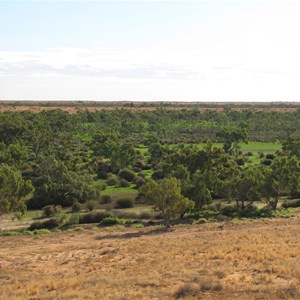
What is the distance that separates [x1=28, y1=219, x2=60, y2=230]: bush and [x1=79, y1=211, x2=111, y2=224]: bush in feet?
9.54

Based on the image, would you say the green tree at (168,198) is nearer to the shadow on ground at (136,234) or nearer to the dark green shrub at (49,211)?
the shadow on ground at (136,234)

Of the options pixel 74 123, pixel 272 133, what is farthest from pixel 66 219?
pixel 272 133

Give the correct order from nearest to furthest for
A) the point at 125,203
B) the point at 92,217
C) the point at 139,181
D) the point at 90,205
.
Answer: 1. the point at 92,217
2. the point at 90,205
3. the point at 125,203
4. the point at 139,181

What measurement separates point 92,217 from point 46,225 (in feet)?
17.1

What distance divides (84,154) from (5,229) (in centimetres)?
4974

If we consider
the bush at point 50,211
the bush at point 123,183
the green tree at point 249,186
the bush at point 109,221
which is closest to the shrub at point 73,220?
the bush at point 109,221

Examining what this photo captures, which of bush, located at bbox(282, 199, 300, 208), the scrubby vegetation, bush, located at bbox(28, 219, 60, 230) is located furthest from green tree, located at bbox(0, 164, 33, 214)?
bush, located at bbox(282, 199, 300, 208)

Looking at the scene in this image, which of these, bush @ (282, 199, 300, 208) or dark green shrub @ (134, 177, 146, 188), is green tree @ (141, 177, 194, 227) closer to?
bush @ (282, 199, 300, 208)

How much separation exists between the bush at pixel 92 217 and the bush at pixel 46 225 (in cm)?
291

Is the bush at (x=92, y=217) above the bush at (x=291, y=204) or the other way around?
the other way around

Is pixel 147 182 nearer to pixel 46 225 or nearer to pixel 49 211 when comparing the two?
pixel 49 211

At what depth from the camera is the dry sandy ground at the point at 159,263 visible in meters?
20.7

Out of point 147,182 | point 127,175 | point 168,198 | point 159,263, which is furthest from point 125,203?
point 159,263

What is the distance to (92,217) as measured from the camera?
1914 inches
